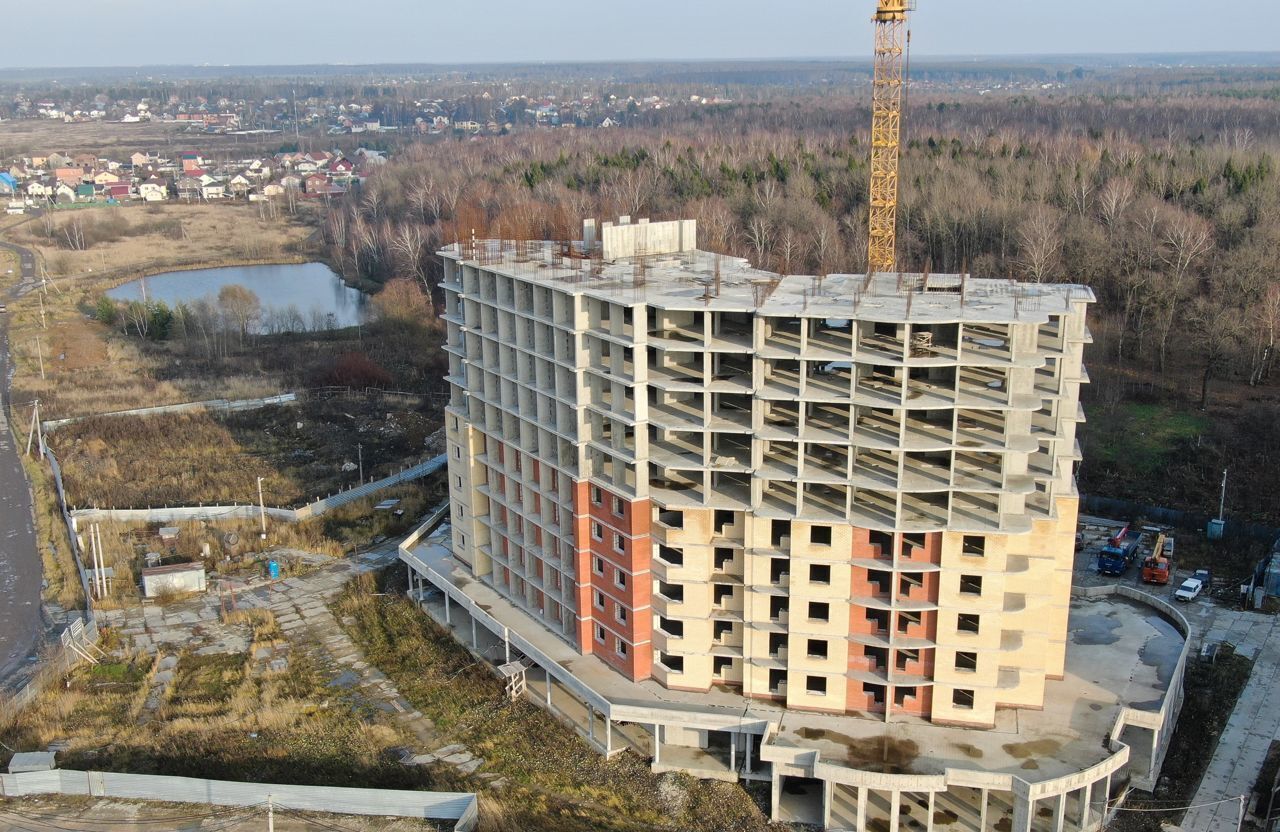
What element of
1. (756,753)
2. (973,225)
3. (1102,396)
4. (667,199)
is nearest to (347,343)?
(667,199)

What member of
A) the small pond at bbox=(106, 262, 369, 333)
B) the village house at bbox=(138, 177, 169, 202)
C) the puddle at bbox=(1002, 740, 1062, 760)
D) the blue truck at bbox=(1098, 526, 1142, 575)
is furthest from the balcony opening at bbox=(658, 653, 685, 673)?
the village house at bbox=(138, 177, 169, 202)

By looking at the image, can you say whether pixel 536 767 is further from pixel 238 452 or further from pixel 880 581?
pixel 238 452

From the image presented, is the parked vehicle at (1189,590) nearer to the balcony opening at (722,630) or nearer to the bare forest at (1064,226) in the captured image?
the bare forest at (1064,226)

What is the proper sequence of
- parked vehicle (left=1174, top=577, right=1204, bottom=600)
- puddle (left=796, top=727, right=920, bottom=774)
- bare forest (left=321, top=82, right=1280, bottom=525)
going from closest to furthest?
puddle (left=796, top=727, right=920, bottom=774)
parked vehicle (left=1174, top=577, right=1204, bottom=600)
bare forest (left=321, top=82, right=1280, bottom=525)

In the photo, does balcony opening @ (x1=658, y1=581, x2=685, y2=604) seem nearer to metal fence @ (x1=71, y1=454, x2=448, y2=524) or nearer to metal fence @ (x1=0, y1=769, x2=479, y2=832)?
metal fence @ (x1=0, y1=769, x2=479, y2=832)

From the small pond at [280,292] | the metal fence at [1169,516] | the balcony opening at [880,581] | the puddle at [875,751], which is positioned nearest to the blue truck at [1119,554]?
the metal fence at [1169,516]

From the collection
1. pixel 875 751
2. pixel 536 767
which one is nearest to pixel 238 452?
pixel 536 767
